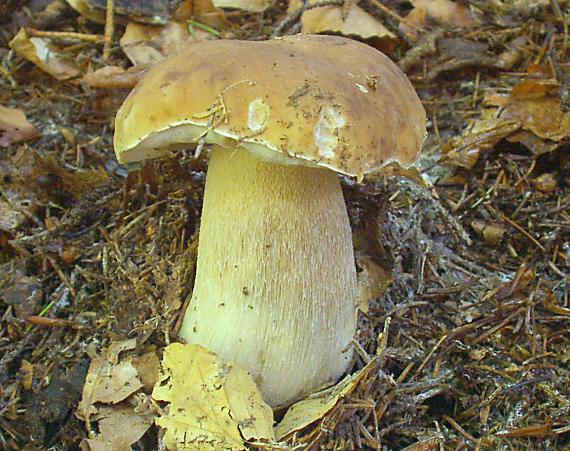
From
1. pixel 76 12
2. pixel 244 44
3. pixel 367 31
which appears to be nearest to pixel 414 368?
pixel 244 44

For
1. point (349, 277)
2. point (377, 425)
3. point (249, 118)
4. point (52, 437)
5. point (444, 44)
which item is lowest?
point (52, 437)

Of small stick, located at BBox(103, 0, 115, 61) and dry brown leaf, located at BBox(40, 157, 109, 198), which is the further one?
small stick, located at BBox(103, 0, 115, 61)

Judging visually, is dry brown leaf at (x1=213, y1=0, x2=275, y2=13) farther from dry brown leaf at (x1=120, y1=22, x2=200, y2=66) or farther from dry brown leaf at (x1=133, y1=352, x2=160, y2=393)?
dry brown leaf at (x1=133, y1=352, x2=160, y2=393)

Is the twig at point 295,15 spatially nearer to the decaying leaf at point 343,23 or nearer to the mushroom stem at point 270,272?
the decaying leaf at point 343,23

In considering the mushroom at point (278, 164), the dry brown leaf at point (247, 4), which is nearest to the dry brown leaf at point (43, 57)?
the dry brown leaf at point (247, 4)

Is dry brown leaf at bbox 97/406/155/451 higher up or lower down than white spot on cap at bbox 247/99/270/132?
lower down

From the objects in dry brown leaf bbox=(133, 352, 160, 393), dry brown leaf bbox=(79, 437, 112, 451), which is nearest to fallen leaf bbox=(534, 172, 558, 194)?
dry brown leaf bbox=(133, 352, 160, 393)

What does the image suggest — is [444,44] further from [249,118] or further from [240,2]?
[249,118]
